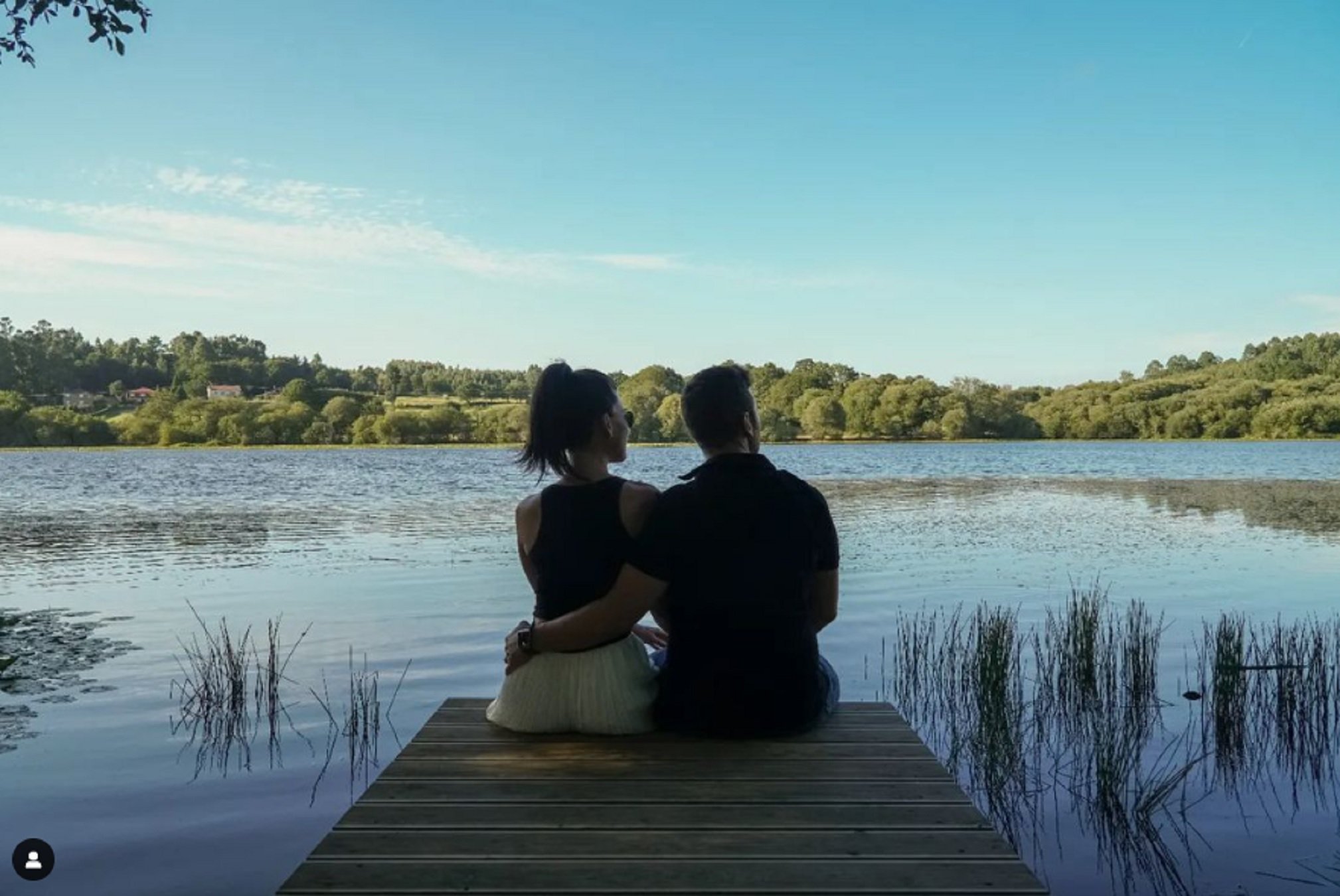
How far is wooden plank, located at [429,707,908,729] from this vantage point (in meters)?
3.75

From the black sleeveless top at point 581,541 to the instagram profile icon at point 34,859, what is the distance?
2731mm

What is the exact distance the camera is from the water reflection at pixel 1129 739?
4.91 m

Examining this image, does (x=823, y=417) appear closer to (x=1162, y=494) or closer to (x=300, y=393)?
(x=300, y=393)

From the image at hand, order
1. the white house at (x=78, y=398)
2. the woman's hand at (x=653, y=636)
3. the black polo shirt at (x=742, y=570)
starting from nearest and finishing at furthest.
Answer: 1. the black polo shirt at (x=742, y=570)
2. the woman's hand at (x=653, y=636)
3. the white house at (x=78, y=398)

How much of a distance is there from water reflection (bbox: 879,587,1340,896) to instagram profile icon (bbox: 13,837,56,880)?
4.18m

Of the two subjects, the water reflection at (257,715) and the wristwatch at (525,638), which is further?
the water reflection at (257,715)

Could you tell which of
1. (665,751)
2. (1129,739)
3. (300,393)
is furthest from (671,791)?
(300,393)

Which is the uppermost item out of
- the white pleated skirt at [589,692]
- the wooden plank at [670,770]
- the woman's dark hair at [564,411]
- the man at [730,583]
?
the woman's dark hair at [564,411]

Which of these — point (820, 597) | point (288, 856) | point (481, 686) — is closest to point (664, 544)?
point (820, 597)

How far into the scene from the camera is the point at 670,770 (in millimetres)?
3152

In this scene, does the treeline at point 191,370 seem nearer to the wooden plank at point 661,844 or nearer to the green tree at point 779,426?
the green tree at point 779,426

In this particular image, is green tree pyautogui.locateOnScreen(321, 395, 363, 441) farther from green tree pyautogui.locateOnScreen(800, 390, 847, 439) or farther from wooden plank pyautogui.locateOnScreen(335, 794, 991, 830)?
wooden plank pyautogui.locateOnScreen(335, 794, 991, 830)

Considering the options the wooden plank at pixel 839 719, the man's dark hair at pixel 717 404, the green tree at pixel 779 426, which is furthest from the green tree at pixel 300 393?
the man's dark hair at pixel 717 404

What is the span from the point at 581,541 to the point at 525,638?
1.31ft
